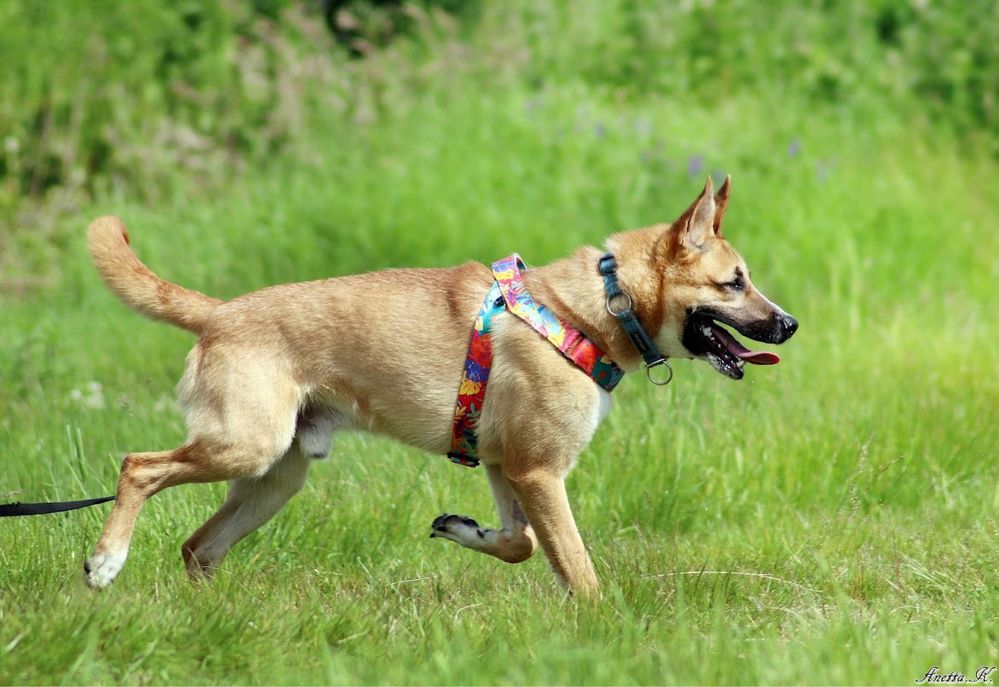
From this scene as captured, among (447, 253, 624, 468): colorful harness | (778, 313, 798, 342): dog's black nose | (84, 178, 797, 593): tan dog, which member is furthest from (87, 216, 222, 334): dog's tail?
(778, 313, 798, 342): dog's black nose

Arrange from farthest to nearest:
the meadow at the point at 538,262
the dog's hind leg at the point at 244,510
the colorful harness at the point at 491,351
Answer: the dog's hind leg at the point at 244,510 → the colorful harness at the point at 491,351 → the meadow at the point at 538,262

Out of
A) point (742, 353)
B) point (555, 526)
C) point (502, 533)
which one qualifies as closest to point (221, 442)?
point (502, 533)

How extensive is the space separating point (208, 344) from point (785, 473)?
262 cm

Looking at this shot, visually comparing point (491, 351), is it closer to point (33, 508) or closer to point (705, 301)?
point (705, 301)

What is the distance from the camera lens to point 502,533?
4.89 meters

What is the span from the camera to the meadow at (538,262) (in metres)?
4.04

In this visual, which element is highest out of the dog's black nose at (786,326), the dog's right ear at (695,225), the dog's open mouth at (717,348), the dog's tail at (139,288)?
the dog's right ear at (695,225)

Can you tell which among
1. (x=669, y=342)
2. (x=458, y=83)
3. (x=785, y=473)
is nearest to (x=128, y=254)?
(x=669, y=342)

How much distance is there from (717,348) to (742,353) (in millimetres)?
104

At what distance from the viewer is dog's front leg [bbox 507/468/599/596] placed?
462 cm

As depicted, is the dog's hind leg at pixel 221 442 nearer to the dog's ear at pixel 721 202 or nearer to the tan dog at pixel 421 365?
the tan dog at pixel 421 365

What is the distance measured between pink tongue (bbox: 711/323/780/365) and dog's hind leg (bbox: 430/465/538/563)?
0.96 metres

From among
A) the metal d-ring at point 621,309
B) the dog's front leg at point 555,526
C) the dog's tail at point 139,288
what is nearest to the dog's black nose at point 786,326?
the metal d-ring at point 621,309

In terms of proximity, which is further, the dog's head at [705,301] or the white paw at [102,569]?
the dog's head at [705,301]
